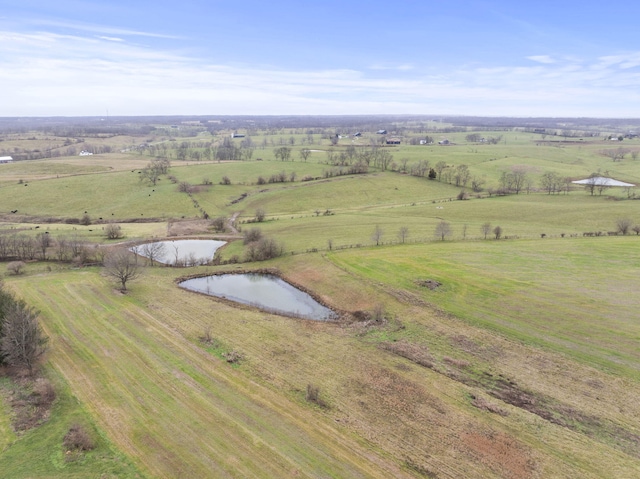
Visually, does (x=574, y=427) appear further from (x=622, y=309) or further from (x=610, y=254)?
(x=610, y=254)

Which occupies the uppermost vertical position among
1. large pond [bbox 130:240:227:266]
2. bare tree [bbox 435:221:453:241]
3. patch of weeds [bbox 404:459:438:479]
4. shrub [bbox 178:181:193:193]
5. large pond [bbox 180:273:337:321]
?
shrub [bbox 178:181:193:193]

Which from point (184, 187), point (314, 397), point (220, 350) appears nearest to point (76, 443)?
point (220, 350)

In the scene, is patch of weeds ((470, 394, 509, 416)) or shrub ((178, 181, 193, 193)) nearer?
patch of weeds ((470, 394, 509, 416))

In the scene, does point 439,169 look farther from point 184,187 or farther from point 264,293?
point 264,293

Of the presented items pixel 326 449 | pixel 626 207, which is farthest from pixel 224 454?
pixel 626 207

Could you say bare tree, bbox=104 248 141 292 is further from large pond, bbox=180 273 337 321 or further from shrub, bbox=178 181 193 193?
shrub, bbox=178 181 193 193

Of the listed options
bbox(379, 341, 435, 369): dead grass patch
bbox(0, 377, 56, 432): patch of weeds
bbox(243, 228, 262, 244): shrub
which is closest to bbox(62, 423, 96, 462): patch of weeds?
bbox(0, 377, 56, 432): patch of weeds

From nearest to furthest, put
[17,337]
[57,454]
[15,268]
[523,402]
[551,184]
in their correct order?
[57,454], [523,402], [17,337], [15,268], [551,184]
